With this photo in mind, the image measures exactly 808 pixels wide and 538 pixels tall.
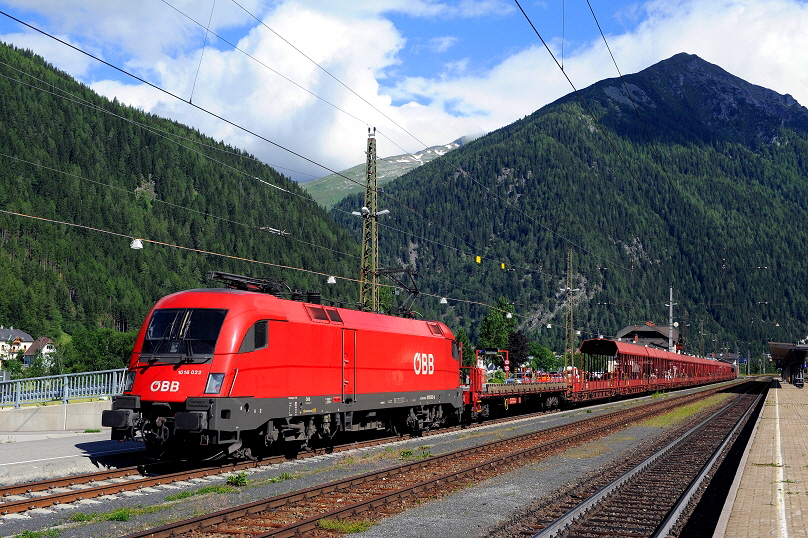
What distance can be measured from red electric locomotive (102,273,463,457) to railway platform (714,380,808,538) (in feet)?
32.5

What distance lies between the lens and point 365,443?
23375mm

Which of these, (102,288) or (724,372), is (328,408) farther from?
(102,288)

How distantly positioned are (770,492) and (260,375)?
1088 cm

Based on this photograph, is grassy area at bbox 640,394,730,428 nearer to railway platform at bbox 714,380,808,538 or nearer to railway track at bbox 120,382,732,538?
railway platform at bbox 714,380,808,538

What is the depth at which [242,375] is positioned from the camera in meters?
16.7

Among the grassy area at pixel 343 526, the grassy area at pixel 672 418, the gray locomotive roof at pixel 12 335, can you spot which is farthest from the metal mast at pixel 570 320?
the gray locomotive roof at pixel 12 335

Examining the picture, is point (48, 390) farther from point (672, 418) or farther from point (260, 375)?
point (672, 418)

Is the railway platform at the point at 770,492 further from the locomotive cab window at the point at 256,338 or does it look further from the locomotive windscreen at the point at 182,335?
the locomotive windscreen at the point at 182,335

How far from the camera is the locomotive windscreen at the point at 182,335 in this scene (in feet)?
54.3

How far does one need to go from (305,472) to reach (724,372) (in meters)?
113

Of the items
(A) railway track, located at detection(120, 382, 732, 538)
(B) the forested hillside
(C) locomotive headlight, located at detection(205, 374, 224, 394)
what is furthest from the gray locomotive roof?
(C) locomotive headlight, located at detection(205, 374, 224, 394)

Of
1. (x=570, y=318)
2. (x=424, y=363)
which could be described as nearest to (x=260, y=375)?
(x=424, y=363)

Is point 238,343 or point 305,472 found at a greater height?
point 238,343

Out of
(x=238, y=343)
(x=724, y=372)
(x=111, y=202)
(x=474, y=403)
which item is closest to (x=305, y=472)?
(x=238, y=343)
